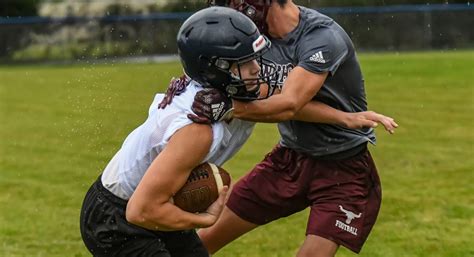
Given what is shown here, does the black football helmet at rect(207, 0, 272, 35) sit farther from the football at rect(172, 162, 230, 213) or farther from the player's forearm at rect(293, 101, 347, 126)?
the football at rect(172, 162, 230, 213)

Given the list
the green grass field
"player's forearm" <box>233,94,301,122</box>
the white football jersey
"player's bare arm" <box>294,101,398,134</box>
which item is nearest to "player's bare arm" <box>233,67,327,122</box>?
"player's forearm" <box>233,94,301,122</box>

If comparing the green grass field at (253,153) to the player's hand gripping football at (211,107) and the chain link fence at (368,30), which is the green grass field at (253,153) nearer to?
the chain link fence at (368,30)

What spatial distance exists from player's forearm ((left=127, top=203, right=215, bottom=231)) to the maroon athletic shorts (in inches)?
50.6

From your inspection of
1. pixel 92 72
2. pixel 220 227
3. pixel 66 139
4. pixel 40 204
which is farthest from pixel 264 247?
pixel 92 72

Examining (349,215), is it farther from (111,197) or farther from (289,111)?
(111,197)

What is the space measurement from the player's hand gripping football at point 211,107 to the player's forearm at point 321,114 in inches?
42.2

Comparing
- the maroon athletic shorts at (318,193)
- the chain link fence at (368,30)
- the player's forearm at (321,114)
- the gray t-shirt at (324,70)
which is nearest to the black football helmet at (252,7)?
the gray t-shirt at (324,70)

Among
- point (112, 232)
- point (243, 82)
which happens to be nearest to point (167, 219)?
point (112, 232)

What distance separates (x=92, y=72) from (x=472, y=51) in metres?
11.4

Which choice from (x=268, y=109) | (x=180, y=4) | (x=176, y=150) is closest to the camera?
(x=176, y=150)

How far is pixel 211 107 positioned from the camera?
413 cm

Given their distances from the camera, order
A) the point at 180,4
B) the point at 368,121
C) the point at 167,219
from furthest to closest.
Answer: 1. the point at 180,4
2. the point at 368,121
3. the point at 167,219

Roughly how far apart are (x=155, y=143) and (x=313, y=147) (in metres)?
1.52

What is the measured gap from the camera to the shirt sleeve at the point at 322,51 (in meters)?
5.21
